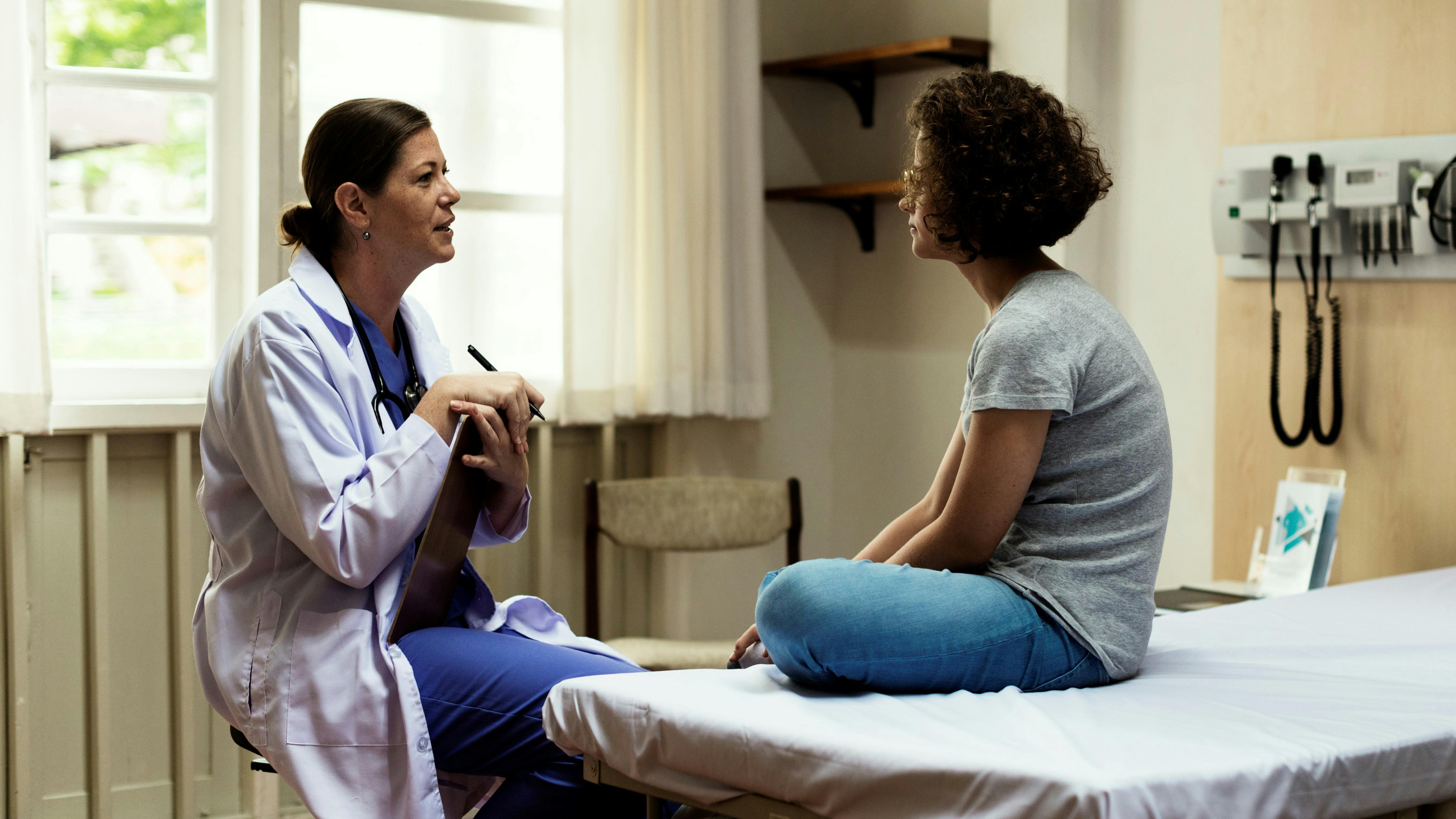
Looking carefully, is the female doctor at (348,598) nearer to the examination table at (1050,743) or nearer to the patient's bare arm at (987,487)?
the examination table at (1050,743)

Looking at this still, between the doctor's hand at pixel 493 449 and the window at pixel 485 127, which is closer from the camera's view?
the doctor's hand at pixel 493 449

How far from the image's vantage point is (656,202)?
3.24 meters

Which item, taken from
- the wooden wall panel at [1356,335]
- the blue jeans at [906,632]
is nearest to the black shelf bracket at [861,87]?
the wooden wall panel at [1356,335]

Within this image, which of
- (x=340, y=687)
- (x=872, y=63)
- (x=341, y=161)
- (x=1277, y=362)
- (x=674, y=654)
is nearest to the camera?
(x=340, y=687)

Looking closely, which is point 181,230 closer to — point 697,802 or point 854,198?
point 854,198

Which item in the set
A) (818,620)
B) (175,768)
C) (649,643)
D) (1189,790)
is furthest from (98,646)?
(1189,790)

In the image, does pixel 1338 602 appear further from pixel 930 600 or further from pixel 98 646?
pixel 98 646

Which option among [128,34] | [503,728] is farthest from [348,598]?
[128,34]

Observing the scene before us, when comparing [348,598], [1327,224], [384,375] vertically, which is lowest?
[348,598]

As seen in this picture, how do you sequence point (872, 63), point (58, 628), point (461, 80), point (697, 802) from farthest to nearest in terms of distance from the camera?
point (872, 63)
point (461, 80)
point (58, 628)
point (697, 802)

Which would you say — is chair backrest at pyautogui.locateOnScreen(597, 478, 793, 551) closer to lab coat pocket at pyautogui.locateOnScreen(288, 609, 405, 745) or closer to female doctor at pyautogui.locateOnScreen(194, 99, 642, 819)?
female doctor at pyautogui.locateOnScreen(194, 99, 642, 819)

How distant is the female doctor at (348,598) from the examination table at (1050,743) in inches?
10.2

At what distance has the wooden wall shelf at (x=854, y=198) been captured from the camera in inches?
133

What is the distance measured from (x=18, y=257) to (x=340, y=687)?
4.76ft
